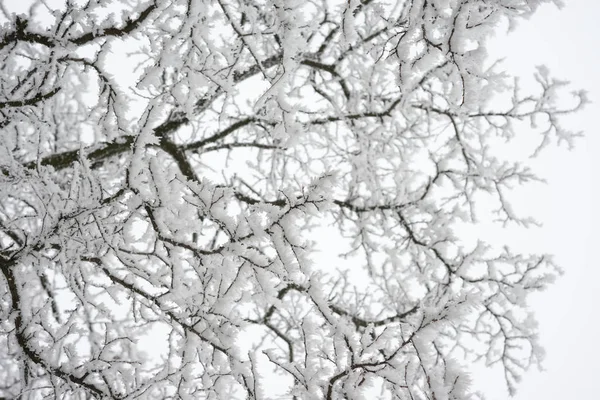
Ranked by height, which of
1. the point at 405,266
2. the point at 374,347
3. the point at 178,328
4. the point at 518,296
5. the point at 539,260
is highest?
the point at 405,266

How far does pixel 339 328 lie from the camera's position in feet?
5.47

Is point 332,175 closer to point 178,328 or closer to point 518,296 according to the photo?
point 178,328

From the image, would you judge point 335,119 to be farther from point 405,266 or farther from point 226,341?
point 226,341

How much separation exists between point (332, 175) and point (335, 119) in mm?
2453

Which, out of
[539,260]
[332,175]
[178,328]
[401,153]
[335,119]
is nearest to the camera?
[332,175]

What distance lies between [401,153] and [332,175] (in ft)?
9.13

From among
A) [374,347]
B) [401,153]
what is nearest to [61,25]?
[374,347]

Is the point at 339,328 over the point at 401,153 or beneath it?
beneath

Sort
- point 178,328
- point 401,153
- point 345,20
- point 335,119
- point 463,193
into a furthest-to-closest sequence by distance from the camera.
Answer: point 401,153
point 335,119
point 463,193
point 178,328
point 345,20

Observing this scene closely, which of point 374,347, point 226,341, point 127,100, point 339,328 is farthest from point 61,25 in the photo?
point 374,347

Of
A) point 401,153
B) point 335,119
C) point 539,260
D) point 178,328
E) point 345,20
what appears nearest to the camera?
point 345,20

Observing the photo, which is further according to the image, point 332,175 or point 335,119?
point 335,119

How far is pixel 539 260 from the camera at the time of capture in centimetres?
311

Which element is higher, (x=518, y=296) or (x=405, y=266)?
(x=405, y=266)
